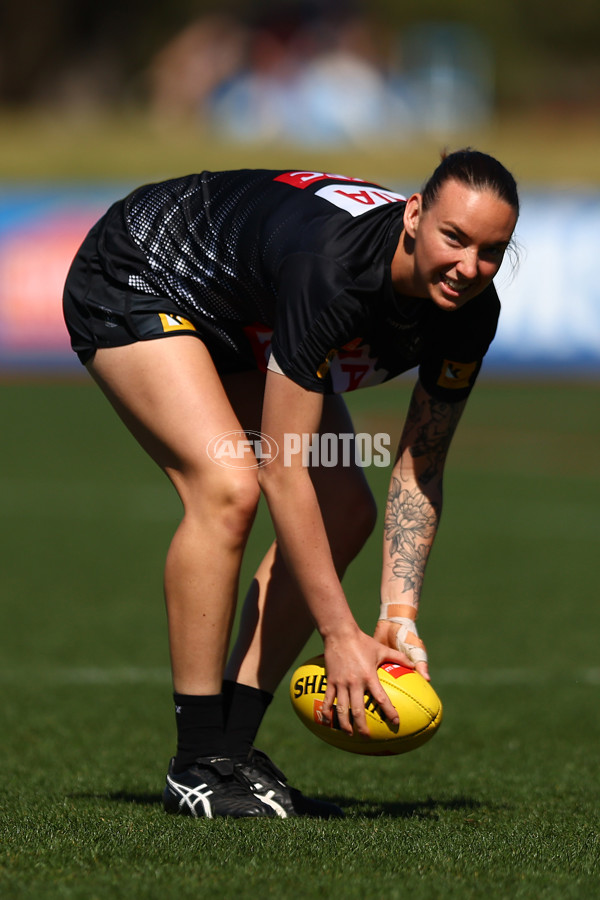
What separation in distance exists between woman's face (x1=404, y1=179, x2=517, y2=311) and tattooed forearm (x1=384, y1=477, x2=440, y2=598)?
0.76 m

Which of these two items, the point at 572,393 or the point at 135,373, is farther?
the point at 572,393

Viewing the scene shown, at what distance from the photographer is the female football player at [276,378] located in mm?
3430

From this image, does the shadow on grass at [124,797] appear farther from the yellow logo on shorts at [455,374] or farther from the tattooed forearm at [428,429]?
the yellow logo on shorts at [455,374]

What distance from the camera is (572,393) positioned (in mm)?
17672

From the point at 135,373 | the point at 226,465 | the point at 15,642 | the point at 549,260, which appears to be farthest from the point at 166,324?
the point at 549,260

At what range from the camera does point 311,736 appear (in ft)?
17.2

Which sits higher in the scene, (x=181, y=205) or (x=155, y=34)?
(x=181, y=205)

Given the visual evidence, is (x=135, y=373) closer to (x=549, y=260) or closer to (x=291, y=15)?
(x=549, y=260)

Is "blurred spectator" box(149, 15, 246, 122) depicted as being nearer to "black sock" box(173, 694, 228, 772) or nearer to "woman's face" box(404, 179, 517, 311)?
"black sock" box(173, 694, 228, 772)


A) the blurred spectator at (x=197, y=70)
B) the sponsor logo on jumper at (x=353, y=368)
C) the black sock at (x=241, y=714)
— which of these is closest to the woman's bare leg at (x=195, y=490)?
the black sock at (x=241, y=714)

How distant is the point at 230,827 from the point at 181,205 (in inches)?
67.7

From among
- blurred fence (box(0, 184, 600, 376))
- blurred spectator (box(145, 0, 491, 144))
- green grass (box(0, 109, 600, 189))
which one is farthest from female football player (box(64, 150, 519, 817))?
blurred spectator (box(145, 0, 491, 144))

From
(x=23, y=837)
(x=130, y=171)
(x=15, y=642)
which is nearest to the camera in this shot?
(x=23, y=837)

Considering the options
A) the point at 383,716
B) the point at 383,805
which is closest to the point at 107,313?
the point at 383,716
